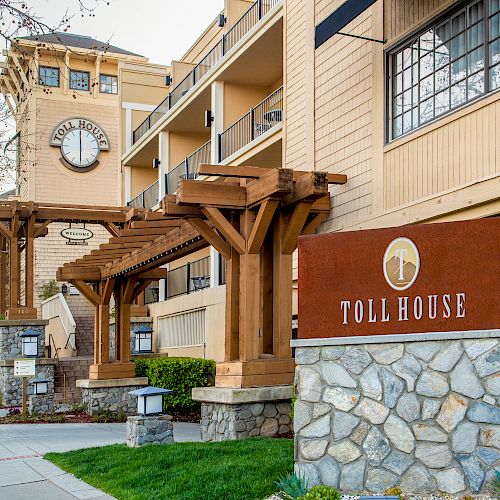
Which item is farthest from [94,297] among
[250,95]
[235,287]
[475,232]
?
[475,232]

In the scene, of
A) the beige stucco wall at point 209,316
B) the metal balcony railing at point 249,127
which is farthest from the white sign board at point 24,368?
the metal balcony railing at point 249,127

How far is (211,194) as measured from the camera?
11844 mm

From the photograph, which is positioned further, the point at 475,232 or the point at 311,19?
the point at 311,19

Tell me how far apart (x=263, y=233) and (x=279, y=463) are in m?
4.06

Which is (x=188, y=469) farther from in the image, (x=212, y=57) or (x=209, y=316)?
(x=212, y=57)

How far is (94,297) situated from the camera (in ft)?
66.0

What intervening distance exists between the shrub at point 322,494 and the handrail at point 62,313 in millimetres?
20369

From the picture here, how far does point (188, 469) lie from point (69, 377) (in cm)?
1416

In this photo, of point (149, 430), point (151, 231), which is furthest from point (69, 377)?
point (149, 430)

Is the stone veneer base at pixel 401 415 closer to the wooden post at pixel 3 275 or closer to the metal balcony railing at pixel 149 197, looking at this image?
the metal balcony railing at pixel 149 197

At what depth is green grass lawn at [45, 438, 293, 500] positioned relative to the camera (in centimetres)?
798

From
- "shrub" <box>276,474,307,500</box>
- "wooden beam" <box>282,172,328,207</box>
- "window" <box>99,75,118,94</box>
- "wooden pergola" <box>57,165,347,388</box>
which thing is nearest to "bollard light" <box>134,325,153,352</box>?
"wooden pergola" <box>57,165,347,388</box>

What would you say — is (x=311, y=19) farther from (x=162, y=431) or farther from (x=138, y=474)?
(x=138, y=474)

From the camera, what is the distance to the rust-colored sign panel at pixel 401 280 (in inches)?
281
